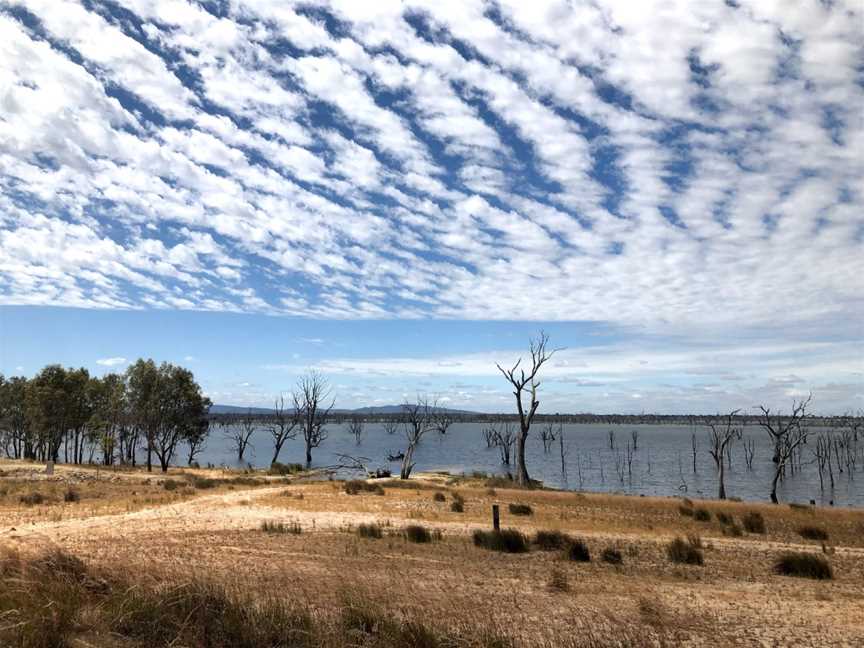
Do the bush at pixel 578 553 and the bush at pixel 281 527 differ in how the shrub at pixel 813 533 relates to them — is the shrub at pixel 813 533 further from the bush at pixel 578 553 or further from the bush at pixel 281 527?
the bush at pixel 281 527

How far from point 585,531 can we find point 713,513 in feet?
30.7

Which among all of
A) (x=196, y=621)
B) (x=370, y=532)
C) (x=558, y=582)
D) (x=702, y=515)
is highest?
(x=196, y=621)

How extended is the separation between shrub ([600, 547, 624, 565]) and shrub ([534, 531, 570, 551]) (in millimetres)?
1332

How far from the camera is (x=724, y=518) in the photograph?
2389 cm

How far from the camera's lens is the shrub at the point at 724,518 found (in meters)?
23.2

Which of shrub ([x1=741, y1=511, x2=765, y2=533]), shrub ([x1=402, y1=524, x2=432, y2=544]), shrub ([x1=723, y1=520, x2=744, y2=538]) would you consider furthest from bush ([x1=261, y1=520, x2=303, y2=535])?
shrub ([x1=741, y1=511, x2=765, y2=533])

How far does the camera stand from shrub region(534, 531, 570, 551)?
16281 mm

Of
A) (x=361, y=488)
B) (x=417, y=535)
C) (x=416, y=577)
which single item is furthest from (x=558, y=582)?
(x=361, y=488)

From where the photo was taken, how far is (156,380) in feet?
206

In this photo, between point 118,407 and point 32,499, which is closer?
point 32,499

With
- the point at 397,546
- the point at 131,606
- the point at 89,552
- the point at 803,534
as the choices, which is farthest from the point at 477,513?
the point at 131,606

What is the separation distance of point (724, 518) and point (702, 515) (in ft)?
3.33

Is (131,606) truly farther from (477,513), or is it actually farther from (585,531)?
(477,513)

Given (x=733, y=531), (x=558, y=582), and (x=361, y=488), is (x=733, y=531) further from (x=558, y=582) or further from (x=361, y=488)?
(x=361, y=488)
